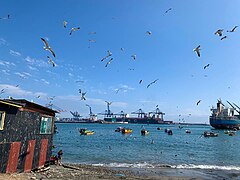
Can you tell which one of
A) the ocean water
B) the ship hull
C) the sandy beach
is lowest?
the ocean water

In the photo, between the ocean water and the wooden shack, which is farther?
the ocean water

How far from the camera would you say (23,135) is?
758 inches

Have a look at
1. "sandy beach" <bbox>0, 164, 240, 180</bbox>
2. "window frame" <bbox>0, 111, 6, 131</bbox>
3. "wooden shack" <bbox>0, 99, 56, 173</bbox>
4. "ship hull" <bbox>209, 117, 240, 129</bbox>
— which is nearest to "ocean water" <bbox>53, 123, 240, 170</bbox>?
"sandy beach" <bbox>0, 164, 240, 180</bbox>

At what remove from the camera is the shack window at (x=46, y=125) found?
2284 cm

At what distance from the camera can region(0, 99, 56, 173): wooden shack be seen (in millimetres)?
17062

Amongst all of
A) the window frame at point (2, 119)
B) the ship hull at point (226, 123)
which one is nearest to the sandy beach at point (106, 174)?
the window frame at point (2, 119)

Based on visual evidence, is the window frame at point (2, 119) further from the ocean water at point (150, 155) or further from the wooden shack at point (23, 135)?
the ocean water at point (150, 155)

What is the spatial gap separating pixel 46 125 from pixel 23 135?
4646 mm

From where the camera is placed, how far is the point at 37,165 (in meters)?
22.0

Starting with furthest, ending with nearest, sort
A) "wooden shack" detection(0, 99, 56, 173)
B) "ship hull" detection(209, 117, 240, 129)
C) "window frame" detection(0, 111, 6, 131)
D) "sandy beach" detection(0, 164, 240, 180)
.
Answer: "ship hull" detection(209, 117, 240, 129) < "sandy beach" detection(0, 164, 240, 180) < "wooden shack" detection(0, 99, 56, 173) < "window frame" detection(0, 111, 6, 131)

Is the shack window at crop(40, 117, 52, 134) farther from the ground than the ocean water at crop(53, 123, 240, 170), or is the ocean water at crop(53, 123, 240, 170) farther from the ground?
the shack window at crop(40, 117, 52, 134)

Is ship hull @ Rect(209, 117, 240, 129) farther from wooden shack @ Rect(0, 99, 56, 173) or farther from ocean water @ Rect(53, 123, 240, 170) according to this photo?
wooden shack @ Rect(0, 99, 56, 173)

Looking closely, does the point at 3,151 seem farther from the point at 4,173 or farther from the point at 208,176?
the point at 208,176

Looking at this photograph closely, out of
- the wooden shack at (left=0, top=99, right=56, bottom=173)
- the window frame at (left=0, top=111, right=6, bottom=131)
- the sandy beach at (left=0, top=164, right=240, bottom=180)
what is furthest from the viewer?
the sandy beach at (left=0, top=164, right=240, bottom=180)
